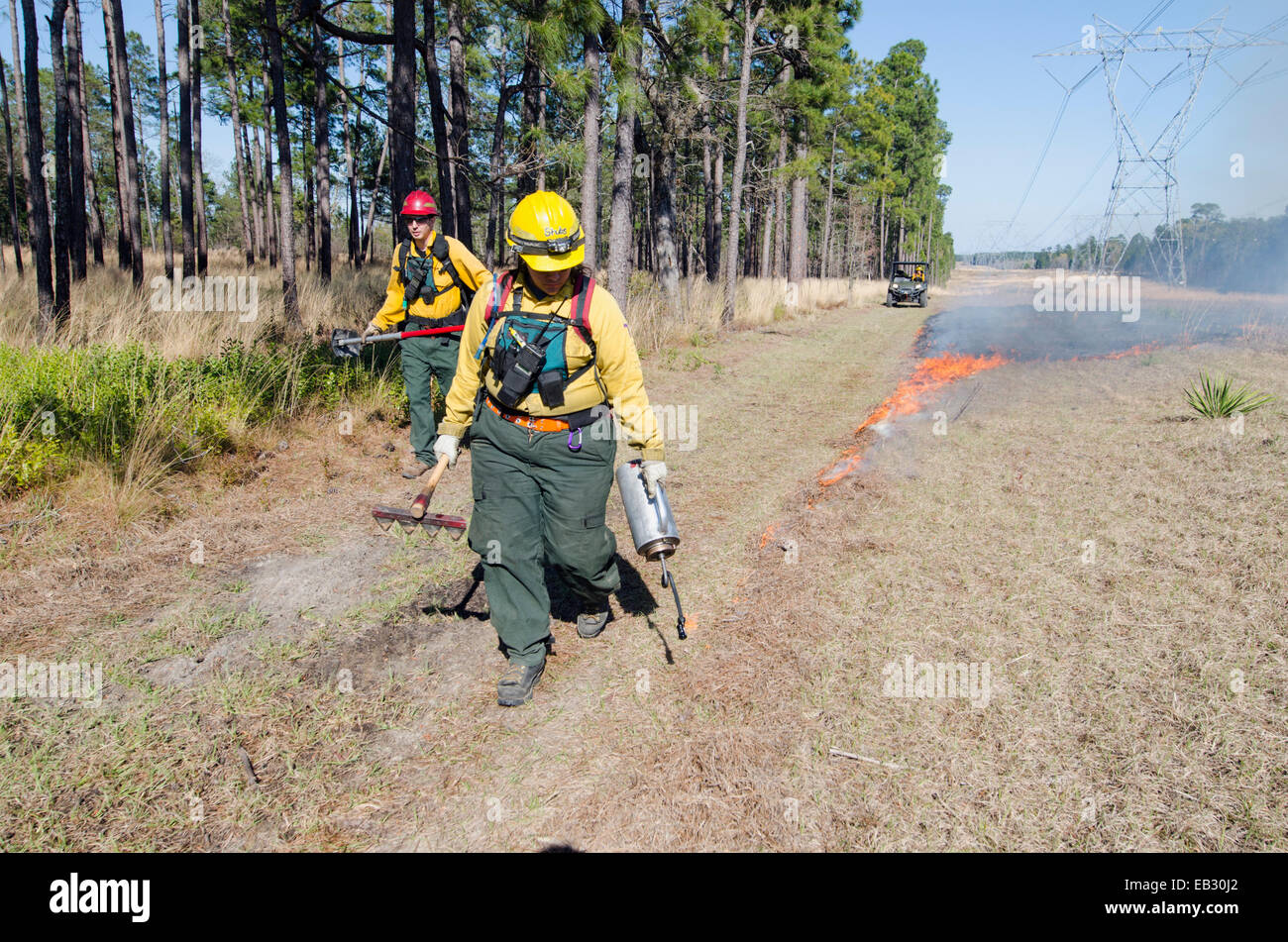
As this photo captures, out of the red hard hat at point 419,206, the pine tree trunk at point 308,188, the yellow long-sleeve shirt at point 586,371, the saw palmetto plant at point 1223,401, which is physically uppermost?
the pine tree trunk at point 308,188

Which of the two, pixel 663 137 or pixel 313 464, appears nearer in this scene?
pixel 313 464

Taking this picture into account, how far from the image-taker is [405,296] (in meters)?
6.09

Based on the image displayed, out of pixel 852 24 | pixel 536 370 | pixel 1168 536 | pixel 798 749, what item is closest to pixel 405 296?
pixel 536 370

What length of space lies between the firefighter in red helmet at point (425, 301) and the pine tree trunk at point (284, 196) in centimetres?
371

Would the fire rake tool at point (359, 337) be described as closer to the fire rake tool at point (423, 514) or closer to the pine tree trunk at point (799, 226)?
the fire rake tool at point (423, 514)

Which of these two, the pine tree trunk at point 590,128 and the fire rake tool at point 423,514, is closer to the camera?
the fire rake tool at point 423,514

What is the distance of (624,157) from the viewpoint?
1088cm

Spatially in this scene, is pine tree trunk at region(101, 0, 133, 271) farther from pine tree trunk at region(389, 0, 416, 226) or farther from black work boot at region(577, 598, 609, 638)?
black work boot at region(577, 598, 609, 638)

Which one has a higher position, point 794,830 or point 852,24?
point 852,24

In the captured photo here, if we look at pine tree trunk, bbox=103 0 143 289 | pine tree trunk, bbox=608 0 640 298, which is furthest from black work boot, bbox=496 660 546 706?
pine tree trunk, bbox=103 0 143 289

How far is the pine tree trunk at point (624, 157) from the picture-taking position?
33.3 ft

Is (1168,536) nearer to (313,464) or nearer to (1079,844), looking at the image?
(1079,844)

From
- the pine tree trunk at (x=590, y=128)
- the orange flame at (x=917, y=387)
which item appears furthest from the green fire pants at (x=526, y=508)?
the pine tree trunk at (x=590, y=128)
